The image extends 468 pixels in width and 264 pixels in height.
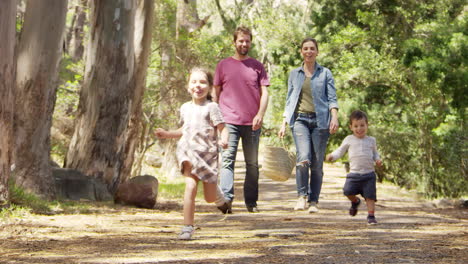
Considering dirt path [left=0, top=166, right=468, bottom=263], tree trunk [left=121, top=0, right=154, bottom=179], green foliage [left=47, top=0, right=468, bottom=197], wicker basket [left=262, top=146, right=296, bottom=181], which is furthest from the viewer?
green foliage [left=47, top=0, right=468, bottom=197]

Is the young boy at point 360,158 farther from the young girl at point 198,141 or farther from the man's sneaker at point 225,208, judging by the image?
the young girl at point 198,141

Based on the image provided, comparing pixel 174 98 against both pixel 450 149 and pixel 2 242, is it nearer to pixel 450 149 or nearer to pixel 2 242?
pixel 450 149

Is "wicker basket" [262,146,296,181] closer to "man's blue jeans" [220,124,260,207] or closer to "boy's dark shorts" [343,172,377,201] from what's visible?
"man's blue jeans" [220,124,260,207]

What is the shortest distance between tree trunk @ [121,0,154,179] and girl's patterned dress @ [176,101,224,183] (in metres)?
6.79

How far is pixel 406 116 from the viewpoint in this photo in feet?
66.7

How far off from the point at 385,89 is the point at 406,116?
1074 millimetres

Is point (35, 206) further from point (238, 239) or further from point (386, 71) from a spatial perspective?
point (386, 71)

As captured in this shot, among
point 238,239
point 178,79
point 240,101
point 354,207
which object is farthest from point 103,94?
point 178,79

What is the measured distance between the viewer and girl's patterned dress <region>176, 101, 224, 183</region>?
6.97 m

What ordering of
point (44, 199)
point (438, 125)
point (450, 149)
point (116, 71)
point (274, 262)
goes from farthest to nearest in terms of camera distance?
point (438, 125) < point (450, 149) < point (116, 71) < point (44, 199) < point (274, 262)

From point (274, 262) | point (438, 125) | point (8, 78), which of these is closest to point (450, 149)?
point (438, 125)

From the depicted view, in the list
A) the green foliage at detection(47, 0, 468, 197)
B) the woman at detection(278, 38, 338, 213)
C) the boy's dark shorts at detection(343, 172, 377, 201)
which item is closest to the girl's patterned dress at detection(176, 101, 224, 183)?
the boy's dark shorts at detection(343, 172, 377, 201)

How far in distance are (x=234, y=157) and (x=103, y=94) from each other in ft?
12.4

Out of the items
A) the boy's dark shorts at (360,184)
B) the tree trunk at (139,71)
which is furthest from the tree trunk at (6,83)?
the tree trunk at (139,71)
